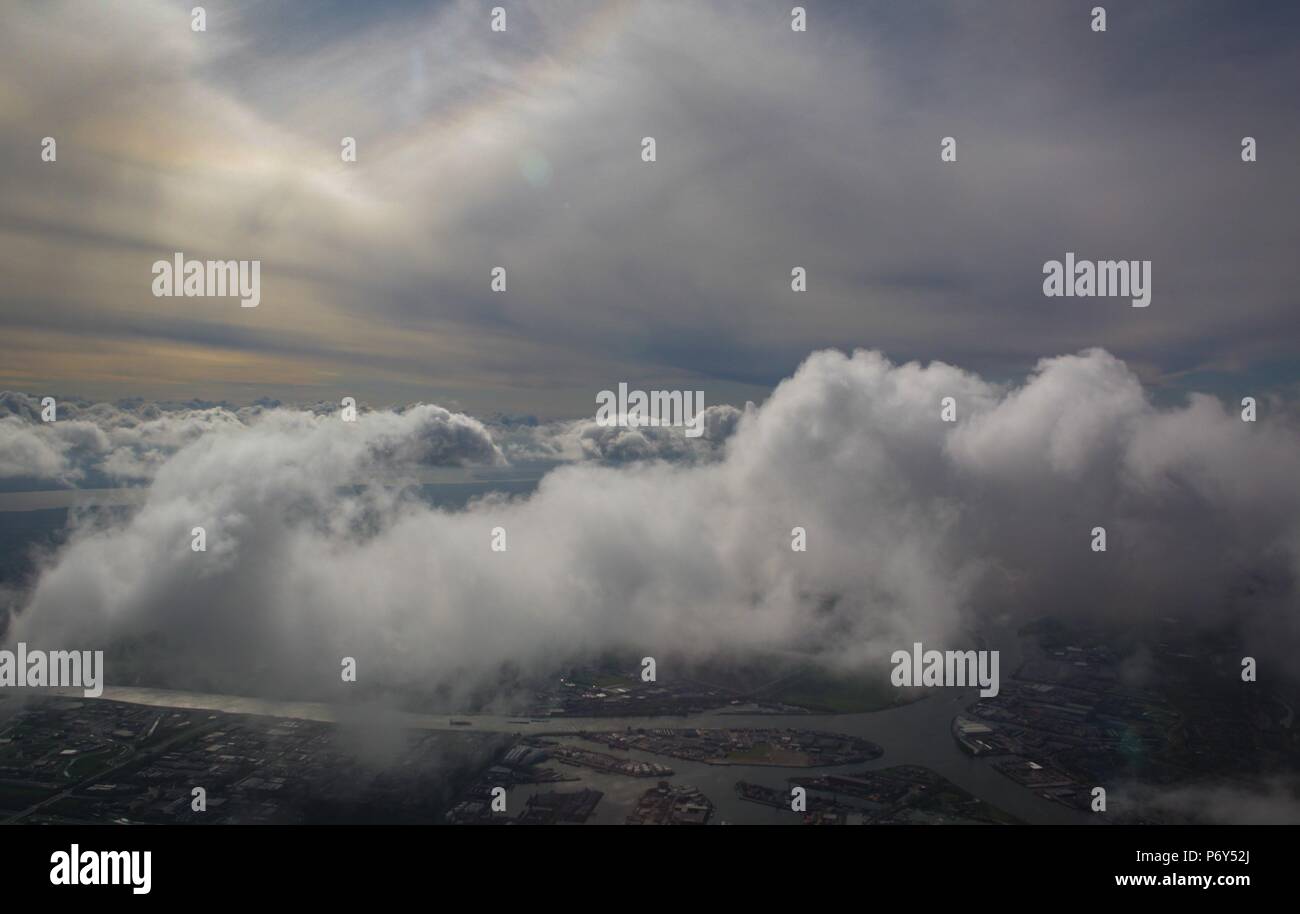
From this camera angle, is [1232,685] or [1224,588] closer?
[1232,685]

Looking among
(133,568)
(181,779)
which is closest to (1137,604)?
(181,779)

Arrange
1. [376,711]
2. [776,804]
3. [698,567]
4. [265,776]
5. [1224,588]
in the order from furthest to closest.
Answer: [698,567] < [1224,588] < [376,711] < [265,776] < [776,804]

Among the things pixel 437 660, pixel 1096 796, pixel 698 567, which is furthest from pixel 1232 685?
pixel 437 660

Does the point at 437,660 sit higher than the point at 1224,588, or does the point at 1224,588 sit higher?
the point at 1224,588

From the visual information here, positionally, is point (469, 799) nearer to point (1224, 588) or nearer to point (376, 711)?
point (376, 711)

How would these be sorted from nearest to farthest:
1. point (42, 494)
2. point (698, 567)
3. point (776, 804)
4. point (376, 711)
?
point (776, 804), point (376, 711), point (698, 567), point (42, 494)
